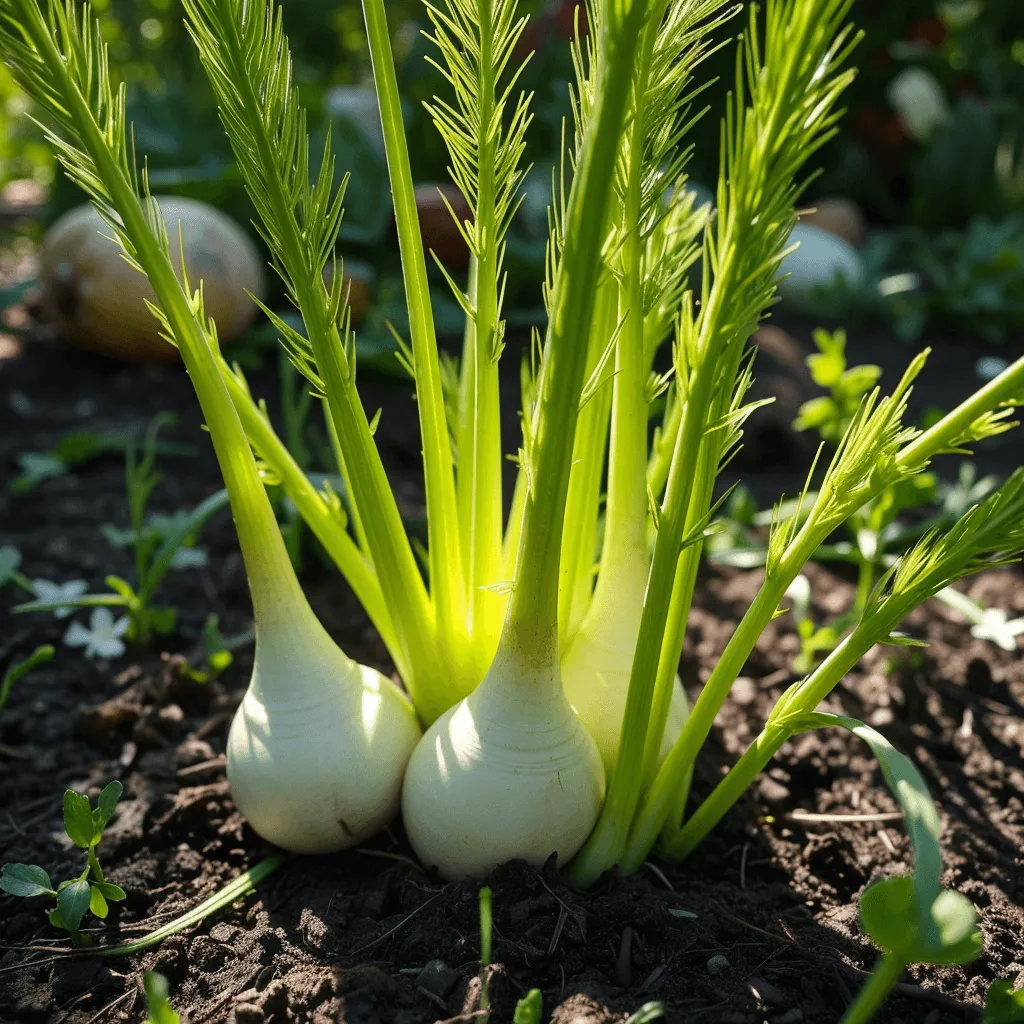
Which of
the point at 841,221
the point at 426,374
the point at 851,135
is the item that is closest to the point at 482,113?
the point at 426,374

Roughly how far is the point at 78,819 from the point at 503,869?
0.35 m

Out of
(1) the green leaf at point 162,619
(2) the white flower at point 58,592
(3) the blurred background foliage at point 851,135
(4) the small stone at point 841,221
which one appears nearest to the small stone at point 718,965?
(1) the green leaf at point 162,619

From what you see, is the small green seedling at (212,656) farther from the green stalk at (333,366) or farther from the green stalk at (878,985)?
the green stalk at (878,985)

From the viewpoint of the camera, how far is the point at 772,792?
43.7 inches

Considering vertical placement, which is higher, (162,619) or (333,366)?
(333,366)

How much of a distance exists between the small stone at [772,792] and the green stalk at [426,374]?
14.7 inches

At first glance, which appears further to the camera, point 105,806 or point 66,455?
point 66,455

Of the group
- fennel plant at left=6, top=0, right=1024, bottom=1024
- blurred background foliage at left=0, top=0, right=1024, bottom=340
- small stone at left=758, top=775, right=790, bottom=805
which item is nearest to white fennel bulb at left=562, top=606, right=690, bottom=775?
fennel plant at left=6, top=0, right=1024, bottom=1024

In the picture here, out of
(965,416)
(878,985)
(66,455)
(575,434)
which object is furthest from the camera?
(66,455)

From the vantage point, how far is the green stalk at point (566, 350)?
1.99 ft

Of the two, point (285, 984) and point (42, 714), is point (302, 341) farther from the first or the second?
point (42, 714)

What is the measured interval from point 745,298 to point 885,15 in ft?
14.1

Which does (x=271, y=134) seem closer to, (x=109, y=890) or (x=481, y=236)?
(x=481, y=236)

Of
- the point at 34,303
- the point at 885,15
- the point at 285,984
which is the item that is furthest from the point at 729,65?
the point at 285,984
